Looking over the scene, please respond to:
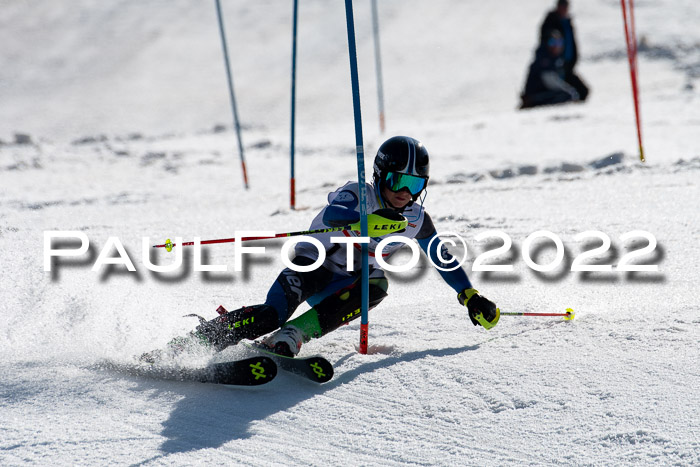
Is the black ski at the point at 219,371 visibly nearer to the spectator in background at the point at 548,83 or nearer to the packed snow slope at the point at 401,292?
the packed snow slope at the point at 401,292

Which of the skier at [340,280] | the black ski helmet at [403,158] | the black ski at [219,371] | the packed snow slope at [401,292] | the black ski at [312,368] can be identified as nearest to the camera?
the packed snow slope at [401,292]

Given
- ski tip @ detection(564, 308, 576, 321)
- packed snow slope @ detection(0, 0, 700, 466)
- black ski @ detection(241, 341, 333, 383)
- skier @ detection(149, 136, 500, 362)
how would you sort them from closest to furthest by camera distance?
packed snow slope @ detection(0, 0, 700, 466) < black ski @ detection(241, 341, 333, 383) < skier @ detection(149, 136, 500, 362) < ski tip @ detection(564, 308, 576, 321)

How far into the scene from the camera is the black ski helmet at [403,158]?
3.10 meters

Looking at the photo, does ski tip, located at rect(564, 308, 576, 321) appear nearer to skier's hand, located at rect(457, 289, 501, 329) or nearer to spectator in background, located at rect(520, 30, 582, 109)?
skier's hand, located at rect(457, 289, 501, 329)

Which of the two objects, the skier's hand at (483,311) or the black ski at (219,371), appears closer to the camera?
the black ski at (219,371)

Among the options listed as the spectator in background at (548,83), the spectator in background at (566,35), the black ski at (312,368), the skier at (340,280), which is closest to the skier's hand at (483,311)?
the skier at (340,280)

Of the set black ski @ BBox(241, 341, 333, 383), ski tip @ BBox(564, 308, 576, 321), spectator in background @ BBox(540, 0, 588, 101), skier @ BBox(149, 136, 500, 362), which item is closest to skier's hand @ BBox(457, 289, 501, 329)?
skier @ BBox(149, 136, 500, 362)

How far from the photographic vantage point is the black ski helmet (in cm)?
310

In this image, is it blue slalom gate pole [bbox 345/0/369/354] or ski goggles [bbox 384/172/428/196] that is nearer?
blue slalom gate pole [bbox 345/0/369/354]

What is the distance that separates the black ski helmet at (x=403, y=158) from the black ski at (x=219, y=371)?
97 centimetres

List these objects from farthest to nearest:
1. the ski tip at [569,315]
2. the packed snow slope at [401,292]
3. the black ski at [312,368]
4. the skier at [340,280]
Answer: the ski tip at [569,315] → the skier at [340,280] → the black ski at [312,368] → the packed snow slope at [401,292]

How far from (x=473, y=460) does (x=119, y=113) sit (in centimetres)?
1517

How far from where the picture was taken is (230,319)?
2.94 metres

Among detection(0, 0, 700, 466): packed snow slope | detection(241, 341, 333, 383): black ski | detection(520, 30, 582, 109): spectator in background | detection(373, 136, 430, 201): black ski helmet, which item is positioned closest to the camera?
detection(0, 0, 700, 466): packed snow slope
